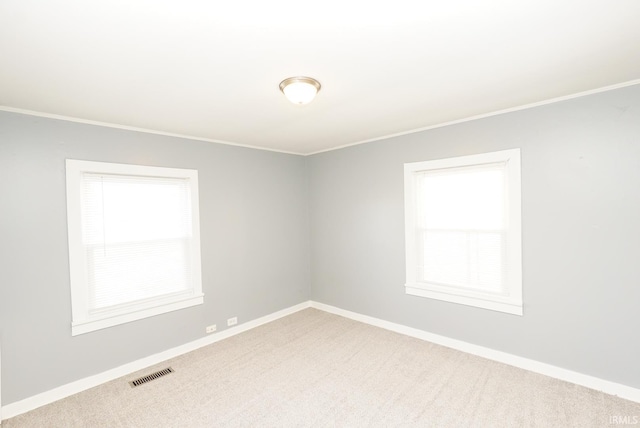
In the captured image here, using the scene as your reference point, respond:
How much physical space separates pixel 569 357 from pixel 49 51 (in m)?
4.34

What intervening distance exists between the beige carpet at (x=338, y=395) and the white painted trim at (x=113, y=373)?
0.25 ft

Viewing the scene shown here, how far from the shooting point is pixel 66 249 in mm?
2688

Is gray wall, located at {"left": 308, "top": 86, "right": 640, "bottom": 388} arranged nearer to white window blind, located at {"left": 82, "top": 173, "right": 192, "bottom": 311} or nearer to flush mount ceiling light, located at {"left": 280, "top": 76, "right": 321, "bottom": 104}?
flush mount ceiling light, located at {"left": 280, "top": 76, "right": 321, "bottom": 104}

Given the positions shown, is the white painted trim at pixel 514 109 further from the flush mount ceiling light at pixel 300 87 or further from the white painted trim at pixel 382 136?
the flush mount ceiling light at pixel 300 87

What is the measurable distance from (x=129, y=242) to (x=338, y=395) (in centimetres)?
251

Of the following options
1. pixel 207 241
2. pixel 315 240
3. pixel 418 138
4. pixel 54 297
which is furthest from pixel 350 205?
pixel 54 297

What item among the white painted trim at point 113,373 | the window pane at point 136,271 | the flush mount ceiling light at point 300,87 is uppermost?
the flush mount ceiling light at point 300,87

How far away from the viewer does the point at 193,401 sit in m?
2.52

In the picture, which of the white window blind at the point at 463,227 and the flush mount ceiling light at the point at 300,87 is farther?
the white window blind at the point at 463,227

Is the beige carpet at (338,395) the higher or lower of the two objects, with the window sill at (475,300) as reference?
lower

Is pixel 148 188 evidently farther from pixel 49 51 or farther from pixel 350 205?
pixel 350 205

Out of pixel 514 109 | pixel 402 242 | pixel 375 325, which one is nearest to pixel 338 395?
pixel 375 325

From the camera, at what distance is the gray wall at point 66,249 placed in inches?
96.9

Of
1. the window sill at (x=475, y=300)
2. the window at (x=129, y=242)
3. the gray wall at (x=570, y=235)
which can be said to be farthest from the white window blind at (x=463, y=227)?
the window at (x=129, y=242)
